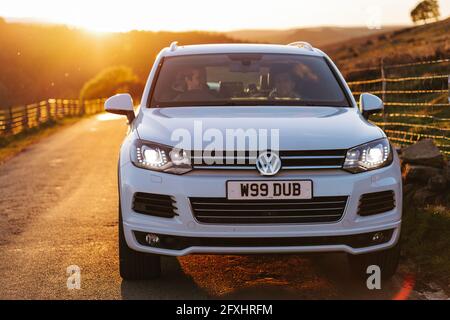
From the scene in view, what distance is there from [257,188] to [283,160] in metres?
0.25

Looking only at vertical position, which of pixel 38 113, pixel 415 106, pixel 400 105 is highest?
pixel 400 105

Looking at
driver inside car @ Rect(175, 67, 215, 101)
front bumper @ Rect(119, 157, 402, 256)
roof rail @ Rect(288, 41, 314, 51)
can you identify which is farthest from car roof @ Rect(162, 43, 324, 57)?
front bumper @ Rect(119, 157, 402, 256)

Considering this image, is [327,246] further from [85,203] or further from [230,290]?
[85,203]

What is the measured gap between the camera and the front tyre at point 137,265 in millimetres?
5496

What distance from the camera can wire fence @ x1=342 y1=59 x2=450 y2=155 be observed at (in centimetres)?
1078

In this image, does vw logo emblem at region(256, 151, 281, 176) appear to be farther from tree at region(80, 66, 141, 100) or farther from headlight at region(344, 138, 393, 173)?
tree at region(80, 66, 141, 100)

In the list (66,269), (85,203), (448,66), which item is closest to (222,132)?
(66,269)

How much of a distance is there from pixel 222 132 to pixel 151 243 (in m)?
0.88

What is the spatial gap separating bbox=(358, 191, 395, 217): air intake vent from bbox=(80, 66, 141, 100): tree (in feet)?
233

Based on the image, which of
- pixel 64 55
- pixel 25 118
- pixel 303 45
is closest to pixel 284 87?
pixel 303 45

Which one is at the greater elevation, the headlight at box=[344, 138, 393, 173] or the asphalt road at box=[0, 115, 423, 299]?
the headlight at box=[344, 138, 393, 173]

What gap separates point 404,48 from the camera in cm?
4306

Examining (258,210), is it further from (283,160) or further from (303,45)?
(303,45)

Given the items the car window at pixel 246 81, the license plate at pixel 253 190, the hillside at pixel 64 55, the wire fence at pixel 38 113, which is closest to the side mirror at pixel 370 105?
the car window at pixel 246 81
